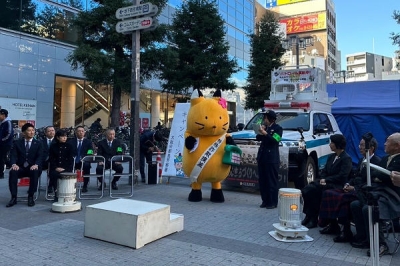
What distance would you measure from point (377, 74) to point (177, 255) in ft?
356

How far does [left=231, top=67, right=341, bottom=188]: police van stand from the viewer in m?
8.66

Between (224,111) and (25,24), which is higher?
(25,24)

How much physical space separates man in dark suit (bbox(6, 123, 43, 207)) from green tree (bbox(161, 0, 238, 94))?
494 inches

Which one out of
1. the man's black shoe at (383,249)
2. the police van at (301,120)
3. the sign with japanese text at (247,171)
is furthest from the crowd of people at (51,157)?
the man's black shoe at (383,249)

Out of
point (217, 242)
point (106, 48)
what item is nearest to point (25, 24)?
point (106, 48)

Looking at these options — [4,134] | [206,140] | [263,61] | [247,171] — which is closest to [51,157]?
[206,140]

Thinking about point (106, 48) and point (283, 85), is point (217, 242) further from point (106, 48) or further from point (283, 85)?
point (106, 48)

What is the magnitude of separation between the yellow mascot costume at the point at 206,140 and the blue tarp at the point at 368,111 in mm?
7515

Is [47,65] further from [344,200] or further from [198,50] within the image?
[344,200]

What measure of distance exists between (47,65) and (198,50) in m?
8.89

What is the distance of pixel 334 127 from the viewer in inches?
436

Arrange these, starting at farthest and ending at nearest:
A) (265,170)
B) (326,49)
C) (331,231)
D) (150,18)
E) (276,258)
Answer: (326,49) → (150,18) → (265,170) → (331,231) → (276,258)

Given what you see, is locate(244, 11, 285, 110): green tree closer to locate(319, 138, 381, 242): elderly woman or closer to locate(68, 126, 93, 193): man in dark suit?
locate(68, 126, 93, 193): man in dark suit

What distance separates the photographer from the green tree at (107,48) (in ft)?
54.3
